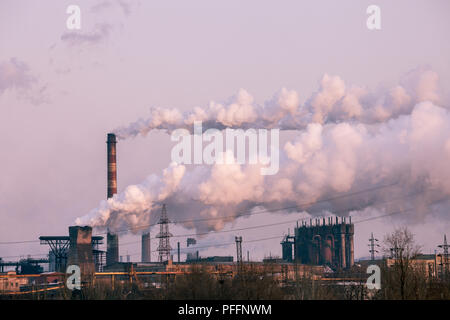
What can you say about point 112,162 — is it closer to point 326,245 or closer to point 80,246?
point 80,246

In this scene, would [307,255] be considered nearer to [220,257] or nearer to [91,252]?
[220,257]

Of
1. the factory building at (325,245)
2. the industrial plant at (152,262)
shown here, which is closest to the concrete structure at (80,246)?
the industrial plant at (152,262)

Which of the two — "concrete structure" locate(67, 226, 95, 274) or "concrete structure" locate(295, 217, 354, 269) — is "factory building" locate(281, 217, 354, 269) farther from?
"concrete structure" locate(67, 226, 95, 274)

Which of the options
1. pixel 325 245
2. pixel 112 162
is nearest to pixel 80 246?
pixel 112 162

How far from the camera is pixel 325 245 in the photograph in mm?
126312

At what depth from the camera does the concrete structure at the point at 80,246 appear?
339 ft

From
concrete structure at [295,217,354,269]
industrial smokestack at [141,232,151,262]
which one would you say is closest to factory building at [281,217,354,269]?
concrete structure at [295,217,354,269]

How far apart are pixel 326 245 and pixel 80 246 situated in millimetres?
42282

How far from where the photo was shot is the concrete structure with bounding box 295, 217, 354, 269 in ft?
411

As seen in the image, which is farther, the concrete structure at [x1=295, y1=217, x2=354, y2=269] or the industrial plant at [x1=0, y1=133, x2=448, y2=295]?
the concrete structure at [x1=295, y1=217, x2=354, y2=269]

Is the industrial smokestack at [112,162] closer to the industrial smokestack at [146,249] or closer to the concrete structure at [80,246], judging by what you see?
the concrete structure at [80,246]

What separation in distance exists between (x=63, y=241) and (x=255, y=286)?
68.4m
